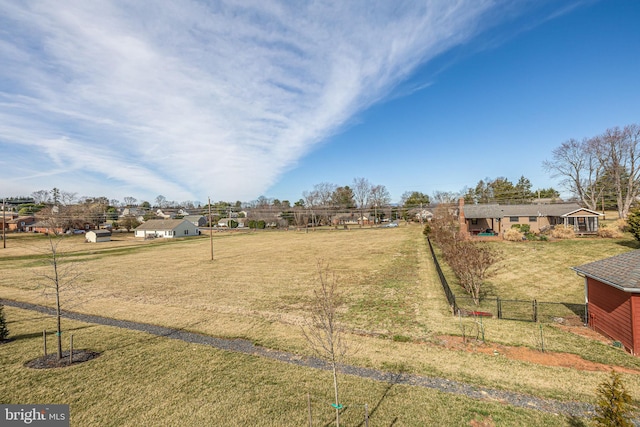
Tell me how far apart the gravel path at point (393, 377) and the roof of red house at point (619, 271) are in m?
6.77

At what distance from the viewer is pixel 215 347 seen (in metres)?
12.4

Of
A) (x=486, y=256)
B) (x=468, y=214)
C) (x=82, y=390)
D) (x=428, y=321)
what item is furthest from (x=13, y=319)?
(x=468, y=214)

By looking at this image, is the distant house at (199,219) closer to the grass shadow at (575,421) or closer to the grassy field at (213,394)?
the grassy field at (213,394)

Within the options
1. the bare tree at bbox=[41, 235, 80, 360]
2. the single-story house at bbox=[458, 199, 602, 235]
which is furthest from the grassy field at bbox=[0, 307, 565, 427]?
the single-story house at bbox=[458, 199, 602, 235]

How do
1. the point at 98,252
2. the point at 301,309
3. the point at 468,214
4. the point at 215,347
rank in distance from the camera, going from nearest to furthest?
the point at 215,347, the point at 301,309, the point at 98,252, the point at 468,214

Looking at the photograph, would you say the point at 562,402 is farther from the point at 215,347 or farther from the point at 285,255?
the point at 285,255

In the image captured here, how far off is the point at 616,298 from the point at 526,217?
4180 centimetres

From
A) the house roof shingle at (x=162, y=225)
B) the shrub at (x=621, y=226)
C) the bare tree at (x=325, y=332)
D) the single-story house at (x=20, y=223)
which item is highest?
the single-story house at (x=20, y=223)

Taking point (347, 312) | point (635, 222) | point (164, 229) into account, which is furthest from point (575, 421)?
point (164, 229)

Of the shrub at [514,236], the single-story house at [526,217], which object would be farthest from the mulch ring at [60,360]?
the single-story house at [526,217]

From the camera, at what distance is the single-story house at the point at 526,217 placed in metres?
→ 41.8

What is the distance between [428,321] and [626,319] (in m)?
7.68

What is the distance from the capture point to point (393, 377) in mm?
9734

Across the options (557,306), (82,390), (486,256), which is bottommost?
(557,306)
